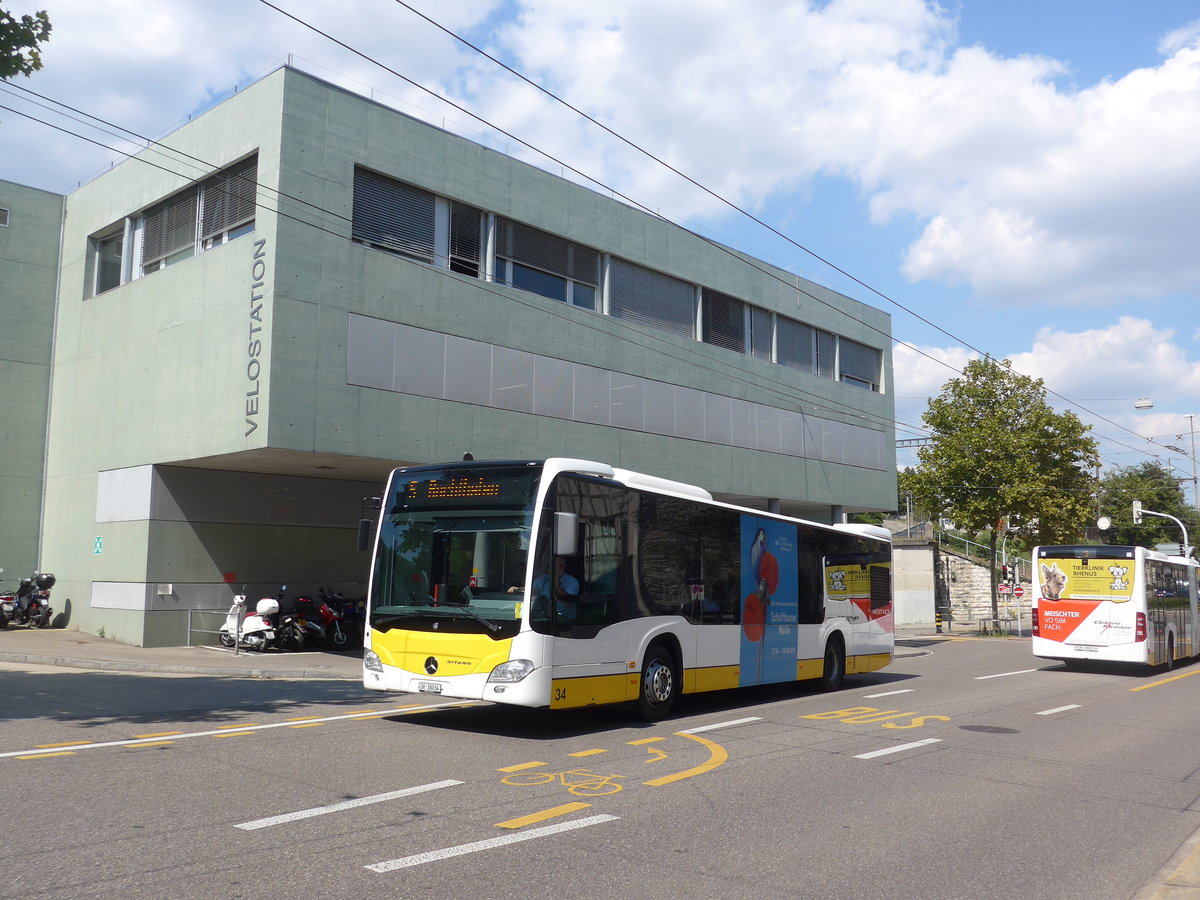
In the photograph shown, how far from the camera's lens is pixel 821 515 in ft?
126

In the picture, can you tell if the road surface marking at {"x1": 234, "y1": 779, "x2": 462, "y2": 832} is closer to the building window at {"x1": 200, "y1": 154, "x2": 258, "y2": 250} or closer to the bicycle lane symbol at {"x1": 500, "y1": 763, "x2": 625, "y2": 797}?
the bicycle lane symbol at {"x1": 500, "y1": 763, "x2": 625, "y2": 797}

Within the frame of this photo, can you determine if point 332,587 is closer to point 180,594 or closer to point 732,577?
point 180,594

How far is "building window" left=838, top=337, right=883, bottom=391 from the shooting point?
37000 mm

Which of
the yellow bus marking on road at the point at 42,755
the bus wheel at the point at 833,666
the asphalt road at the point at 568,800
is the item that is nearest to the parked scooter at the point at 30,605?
the asphalt road at the point at 568,800

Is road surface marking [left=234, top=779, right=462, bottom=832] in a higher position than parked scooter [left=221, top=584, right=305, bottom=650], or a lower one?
lower

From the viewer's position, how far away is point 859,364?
37.9 m

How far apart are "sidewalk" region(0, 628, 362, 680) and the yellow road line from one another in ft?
26.8

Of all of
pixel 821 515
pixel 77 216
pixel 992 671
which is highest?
pixel 77 216

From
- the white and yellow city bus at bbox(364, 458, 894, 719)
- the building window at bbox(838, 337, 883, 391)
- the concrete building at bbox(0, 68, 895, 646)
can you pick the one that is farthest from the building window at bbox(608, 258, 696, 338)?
the white and yellow city bus at bbox(364, 458, 894, 719)

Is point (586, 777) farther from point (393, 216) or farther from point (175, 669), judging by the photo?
point (393, 216)

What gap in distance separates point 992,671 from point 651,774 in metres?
15.9

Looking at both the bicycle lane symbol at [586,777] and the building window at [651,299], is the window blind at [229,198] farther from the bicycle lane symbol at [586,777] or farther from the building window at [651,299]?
the bicycle lane symbol at [586,777]

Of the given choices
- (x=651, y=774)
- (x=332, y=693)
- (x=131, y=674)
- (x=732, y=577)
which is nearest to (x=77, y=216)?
(x=131, y=674)

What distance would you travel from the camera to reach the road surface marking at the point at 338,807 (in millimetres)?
6559
